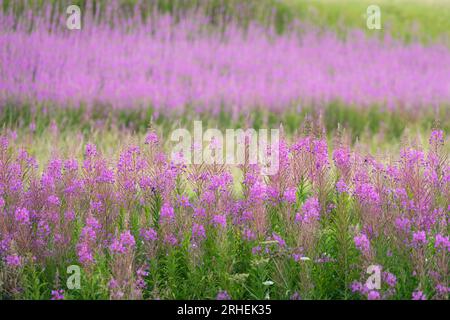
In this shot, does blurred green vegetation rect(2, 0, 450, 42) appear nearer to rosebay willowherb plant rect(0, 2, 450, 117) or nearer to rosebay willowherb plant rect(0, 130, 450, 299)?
rosebay willowherb plant rect(0, 2, 450, 117)

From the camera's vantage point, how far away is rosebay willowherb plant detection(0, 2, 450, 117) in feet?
31.8

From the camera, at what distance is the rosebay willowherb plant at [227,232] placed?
3.76 m

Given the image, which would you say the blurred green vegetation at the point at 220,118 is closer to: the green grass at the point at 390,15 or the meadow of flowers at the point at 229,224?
the meadow of flowers at the point at 229,224

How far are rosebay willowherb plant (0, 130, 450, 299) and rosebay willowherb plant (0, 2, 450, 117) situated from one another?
477 cm

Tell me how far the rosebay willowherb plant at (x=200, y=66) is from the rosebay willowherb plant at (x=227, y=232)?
477 cm

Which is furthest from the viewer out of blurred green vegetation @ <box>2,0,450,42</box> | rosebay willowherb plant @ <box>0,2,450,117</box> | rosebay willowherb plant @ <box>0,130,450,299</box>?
blurred green vegetation @ <box>2,0,450,42</box>

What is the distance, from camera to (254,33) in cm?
1240


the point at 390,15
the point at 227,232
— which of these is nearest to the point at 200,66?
the point at 390,15

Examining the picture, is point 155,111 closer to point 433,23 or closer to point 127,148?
point 127,148

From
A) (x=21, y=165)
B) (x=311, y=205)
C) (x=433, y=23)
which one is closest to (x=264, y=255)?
(x=311, y=205)

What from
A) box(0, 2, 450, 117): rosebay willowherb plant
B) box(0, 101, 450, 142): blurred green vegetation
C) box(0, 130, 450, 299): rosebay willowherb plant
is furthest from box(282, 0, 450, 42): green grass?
box(0, 130, 450, 299): rosebay willowherb plant

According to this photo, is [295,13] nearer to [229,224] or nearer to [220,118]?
[220,118]

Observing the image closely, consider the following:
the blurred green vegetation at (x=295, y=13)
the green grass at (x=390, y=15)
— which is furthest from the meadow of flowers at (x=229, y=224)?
the green grass at (x=390, y=15)

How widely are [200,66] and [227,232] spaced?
7.15m
